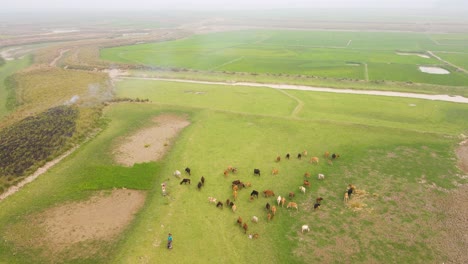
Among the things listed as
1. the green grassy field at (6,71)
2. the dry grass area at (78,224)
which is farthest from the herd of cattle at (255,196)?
the green grassy field at (6,71)

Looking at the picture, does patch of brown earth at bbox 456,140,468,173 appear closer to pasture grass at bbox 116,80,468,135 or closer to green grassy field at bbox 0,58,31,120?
pasture grass at bbox 116,80,468,135

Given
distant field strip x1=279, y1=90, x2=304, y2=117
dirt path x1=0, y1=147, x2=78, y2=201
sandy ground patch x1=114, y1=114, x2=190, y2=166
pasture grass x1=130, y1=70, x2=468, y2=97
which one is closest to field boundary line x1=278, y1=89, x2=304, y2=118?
distant field strip x1=279, y1=90, x2=304, y2=117

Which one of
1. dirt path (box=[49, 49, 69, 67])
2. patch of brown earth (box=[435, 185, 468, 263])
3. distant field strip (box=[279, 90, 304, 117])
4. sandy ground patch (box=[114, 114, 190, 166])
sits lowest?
patch of brown earth (box=[435, 185, 468, 263])

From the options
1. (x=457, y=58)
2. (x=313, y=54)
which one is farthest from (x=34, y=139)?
(x=457, y=58)

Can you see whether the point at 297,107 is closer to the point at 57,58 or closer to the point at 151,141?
the point at 151,141

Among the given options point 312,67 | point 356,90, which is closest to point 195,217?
point 356,90

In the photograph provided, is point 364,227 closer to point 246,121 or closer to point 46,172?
point 246,121
